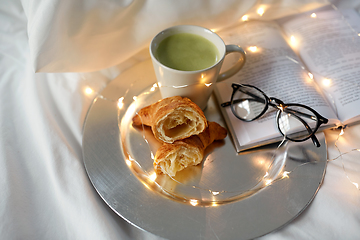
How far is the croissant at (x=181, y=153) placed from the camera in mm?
679

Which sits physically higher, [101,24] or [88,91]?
[101,24]

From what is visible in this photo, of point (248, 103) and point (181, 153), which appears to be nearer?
point (181, 153)

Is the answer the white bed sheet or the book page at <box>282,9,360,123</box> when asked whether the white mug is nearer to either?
the white bed sheet

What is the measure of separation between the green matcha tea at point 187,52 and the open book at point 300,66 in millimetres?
166

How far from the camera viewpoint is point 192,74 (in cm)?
68

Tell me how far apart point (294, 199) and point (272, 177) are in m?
0.08

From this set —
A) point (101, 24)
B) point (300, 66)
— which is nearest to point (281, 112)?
point (300, 66)

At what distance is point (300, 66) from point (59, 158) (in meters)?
0.84

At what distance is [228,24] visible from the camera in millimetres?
1017

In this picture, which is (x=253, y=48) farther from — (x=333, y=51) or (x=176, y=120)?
(x=176, y=120)

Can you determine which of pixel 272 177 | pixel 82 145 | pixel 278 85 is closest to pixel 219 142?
pixel 272 177

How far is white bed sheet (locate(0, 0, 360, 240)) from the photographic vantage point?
0.67 meters

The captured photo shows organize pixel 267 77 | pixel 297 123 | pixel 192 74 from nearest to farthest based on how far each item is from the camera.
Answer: pixel 192 74
pixel 297 123
pixel 267 77

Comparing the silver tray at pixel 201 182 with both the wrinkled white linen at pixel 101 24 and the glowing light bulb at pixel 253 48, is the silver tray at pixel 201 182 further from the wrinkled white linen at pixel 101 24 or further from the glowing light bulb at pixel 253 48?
the glowing light bulb at pixel 253 48
